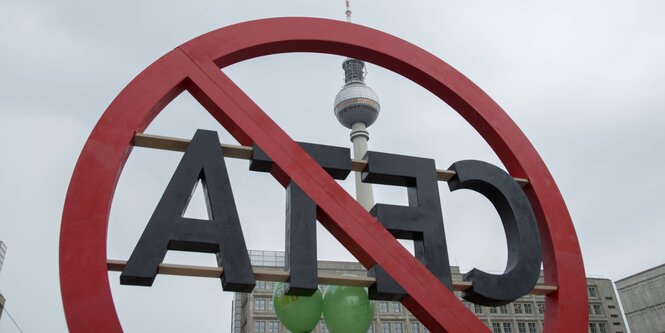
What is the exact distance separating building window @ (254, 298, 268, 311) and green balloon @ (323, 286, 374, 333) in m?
44.9

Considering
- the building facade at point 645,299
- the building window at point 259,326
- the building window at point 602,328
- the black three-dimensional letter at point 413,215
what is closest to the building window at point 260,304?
the building window at point 259,326

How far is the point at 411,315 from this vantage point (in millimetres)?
58438

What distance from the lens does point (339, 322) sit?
27.3 feet

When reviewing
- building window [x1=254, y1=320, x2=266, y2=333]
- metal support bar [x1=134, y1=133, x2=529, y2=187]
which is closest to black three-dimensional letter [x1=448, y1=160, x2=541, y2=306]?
metal support bar [x1=134, y1=133, x2=529, y2=187]

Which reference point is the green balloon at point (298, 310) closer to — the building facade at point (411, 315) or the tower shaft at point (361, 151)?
the building facade at point (411, 315)

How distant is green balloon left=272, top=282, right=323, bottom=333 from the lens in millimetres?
8320

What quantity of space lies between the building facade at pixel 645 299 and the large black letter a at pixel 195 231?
930 inches

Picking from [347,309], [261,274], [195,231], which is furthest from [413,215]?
[195,231]

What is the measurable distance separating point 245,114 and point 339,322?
3340 mm

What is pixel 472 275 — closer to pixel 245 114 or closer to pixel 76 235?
pixel 245 114

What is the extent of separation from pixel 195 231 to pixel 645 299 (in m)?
25.1

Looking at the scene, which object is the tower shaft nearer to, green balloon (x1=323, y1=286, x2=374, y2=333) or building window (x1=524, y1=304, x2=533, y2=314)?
building window (x1=524, y1=304, x2=533, y2=314)

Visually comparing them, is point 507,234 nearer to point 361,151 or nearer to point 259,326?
point 259,326

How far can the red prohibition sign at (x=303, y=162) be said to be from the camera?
6898 mm
